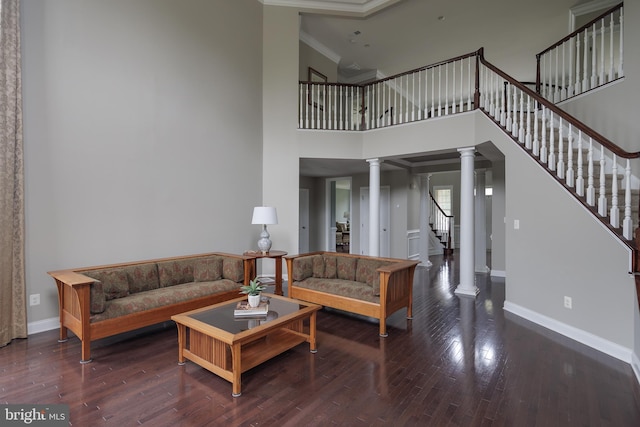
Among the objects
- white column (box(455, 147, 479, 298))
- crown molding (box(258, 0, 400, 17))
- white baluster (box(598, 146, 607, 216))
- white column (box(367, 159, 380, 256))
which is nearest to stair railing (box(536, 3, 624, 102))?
white column (box(455, 147, 479, 298))

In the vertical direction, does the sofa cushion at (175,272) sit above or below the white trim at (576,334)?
above

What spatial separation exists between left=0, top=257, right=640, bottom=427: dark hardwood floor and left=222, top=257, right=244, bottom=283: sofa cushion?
99 centimetres

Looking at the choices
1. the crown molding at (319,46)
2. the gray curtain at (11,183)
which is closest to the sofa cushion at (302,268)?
the gray curtain at (11,183)

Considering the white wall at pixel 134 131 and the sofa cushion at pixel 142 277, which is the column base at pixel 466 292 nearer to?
the white wall at pixel 134 131

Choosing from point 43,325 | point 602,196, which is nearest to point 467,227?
point 602,196

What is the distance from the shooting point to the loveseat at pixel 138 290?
276 centimetres

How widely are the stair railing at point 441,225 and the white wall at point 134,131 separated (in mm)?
6756

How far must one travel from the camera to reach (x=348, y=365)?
2664mm

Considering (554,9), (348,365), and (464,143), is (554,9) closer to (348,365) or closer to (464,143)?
(464,143)

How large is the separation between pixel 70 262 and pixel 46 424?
192 centimetres

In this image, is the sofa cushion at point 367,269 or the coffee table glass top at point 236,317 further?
the sofa cushion at point 367,269

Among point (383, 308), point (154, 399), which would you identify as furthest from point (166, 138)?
point (383, 308)

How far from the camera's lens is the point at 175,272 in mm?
3885

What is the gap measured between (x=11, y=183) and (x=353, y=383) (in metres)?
3.56
